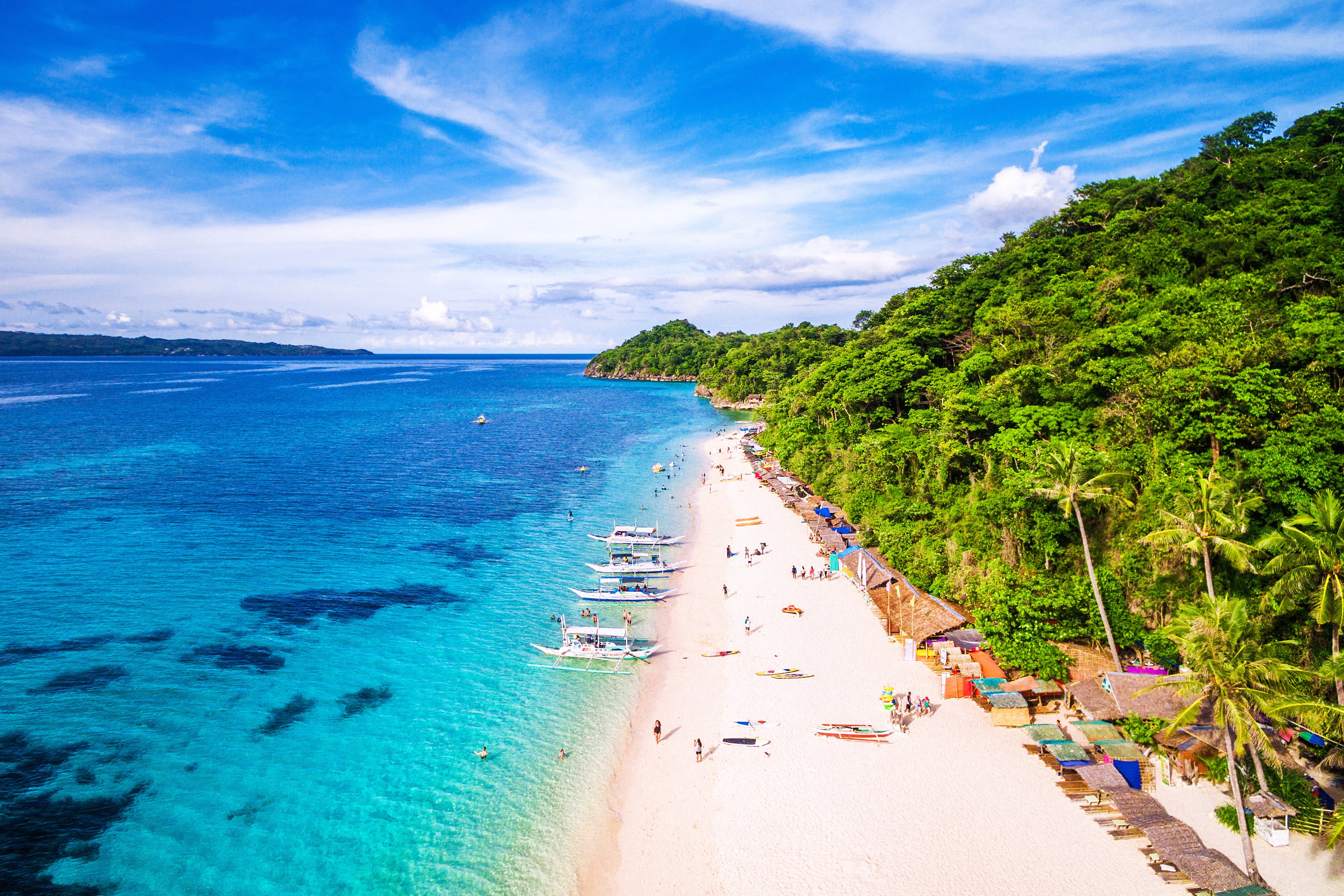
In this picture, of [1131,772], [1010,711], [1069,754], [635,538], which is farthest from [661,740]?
[635,538]

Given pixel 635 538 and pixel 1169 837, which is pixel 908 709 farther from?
pixel 635 538

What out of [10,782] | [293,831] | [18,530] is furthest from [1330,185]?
[18,530]

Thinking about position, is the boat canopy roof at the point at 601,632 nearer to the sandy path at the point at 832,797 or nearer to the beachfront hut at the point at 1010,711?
the sandy path at the point at 832,797

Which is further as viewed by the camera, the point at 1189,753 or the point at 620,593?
the point at 620,593

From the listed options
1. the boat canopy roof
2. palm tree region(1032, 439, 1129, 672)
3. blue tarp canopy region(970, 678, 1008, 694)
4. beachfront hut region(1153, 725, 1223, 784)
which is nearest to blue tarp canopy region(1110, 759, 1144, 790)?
beachfront hut region(1153, 725, 1223, 784)

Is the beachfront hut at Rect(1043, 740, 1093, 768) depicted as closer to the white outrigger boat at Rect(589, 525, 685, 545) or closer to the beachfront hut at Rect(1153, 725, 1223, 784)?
the beachfront hut at Rect(1153, 725, 1223, 784)
